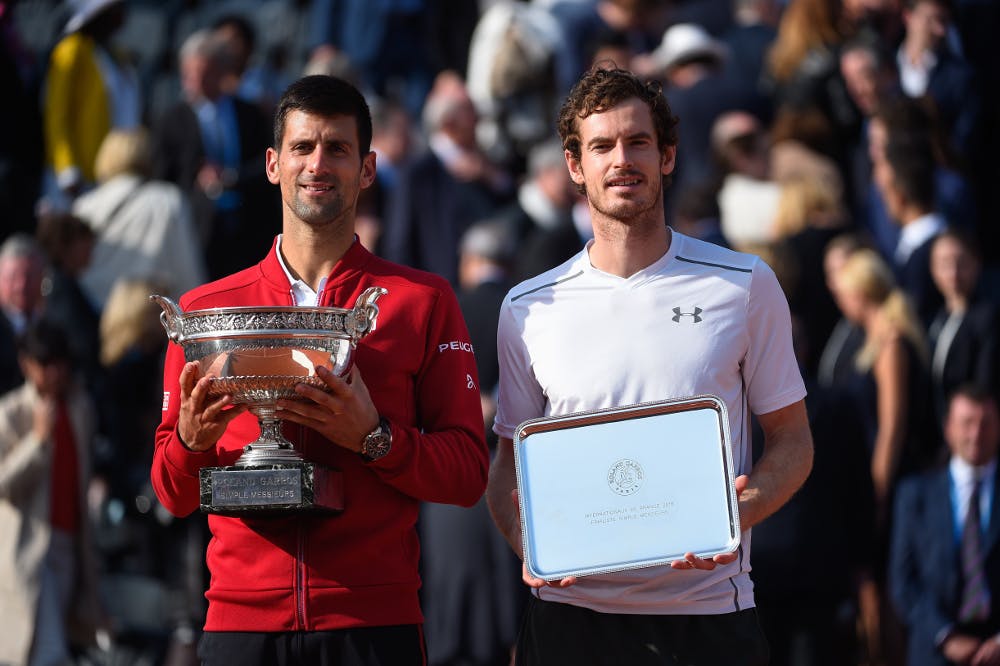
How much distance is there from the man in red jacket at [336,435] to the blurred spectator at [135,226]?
611 cm

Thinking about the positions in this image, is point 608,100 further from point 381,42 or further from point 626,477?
point 381,42

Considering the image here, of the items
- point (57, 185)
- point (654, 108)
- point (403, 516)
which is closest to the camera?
point (403, 516)

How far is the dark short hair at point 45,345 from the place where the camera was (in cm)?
884

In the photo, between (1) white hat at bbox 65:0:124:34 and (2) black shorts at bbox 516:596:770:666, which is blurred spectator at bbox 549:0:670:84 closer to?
(1) white hat at bbox 65:0:124:34

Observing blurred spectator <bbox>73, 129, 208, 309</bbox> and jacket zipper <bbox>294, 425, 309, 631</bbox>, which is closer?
jacket zipper <bbox>294, 425, 309, 631</bbox>

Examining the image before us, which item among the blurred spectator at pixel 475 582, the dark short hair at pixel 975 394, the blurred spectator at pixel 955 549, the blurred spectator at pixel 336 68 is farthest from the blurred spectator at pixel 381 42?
the blurred spectator at pixel 955 549

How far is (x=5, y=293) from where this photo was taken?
9.89m

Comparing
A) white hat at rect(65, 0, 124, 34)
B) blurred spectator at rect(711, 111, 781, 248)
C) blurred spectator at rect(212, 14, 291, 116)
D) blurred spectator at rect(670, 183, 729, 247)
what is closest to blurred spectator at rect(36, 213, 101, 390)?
blurred spectator at rect(212, 14, 291, 116)

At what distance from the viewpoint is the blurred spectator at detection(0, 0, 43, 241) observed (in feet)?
36.9

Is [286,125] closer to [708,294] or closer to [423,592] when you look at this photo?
[708,294]

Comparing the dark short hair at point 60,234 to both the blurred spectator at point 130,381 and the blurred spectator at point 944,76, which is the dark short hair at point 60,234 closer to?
the blurred spectator at point 130,381

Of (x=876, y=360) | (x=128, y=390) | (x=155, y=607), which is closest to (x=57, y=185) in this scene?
(x=128, y=390)

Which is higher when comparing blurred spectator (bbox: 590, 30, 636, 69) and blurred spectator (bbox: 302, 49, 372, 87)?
blurred spectator (bbox: 590, 30, 636, 69)

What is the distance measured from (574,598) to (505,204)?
282 inches
